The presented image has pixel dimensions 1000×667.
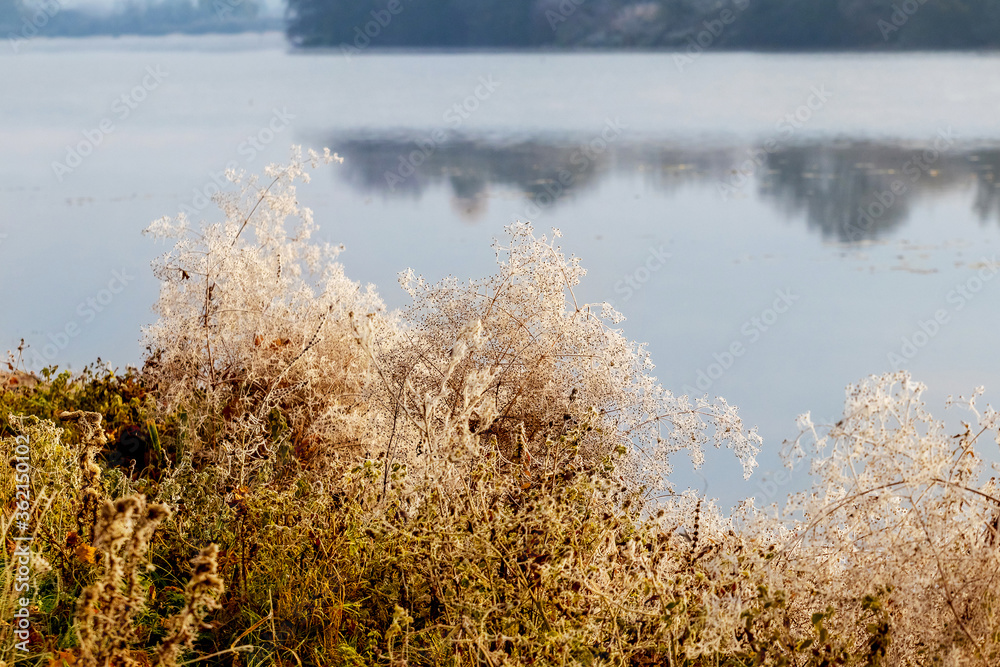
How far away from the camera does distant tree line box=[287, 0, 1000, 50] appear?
31.3m

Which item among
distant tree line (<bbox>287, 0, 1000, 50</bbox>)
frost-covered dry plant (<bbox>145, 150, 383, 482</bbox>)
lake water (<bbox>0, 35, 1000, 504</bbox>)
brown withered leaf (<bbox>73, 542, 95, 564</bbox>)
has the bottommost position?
lake water (<bbox>0, 35, 1000, 504</bbox>)

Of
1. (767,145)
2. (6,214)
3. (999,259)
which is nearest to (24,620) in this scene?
(999,259)

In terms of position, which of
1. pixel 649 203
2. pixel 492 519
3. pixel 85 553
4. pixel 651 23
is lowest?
pixel 649 203

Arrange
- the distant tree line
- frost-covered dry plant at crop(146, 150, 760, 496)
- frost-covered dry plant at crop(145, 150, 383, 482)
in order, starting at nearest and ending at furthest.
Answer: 1. frost-covered dry plant at crop(146, 150, 760, 496)
2. frost-covered dry plant at crop(145, 150, 383, 482)
3. the distant tree line

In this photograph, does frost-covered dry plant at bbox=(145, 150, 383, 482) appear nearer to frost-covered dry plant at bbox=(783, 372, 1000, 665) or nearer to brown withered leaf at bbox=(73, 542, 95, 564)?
brown withered leaf at bbox=(73, 542, 95, 564)

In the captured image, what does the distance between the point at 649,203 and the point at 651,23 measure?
87.9 feet

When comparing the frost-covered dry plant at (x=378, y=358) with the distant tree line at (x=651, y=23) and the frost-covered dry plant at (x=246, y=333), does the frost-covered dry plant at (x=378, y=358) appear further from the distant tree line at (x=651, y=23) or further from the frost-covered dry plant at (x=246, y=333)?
the distant tree line at (x=651, y=23)

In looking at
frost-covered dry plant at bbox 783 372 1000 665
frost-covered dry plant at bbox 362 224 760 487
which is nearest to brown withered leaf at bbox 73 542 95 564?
frost-covered dry plant at bbox 362 224 760 487

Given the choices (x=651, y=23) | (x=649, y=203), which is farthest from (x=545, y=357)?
(x=651, y=23)

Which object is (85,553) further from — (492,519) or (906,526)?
(906,526)

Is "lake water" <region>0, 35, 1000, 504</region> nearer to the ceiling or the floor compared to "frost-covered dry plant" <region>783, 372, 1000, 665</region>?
nearer to the floor

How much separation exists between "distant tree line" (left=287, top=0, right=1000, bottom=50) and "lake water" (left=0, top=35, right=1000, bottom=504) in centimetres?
690

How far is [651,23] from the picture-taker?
3541 cm

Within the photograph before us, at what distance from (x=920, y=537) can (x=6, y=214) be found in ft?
36.3
